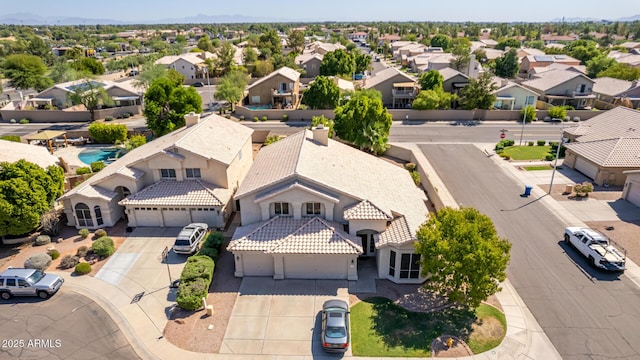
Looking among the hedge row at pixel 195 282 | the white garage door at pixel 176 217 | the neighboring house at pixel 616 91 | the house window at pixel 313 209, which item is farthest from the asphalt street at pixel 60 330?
the neighboring house at pixel 616 91

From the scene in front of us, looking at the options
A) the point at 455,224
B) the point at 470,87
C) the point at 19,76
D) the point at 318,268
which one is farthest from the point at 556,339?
the point at 19,76

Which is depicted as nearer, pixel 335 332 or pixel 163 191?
pixel 335 332

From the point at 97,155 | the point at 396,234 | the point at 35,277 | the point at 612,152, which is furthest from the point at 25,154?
the point at 612,152

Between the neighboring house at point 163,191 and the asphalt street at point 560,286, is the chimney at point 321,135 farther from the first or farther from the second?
the asphalt street at point 560,286

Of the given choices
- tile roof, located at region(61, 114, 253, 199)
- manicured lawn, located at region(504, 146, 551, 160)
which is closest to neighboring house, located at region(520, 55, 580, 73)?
manicured lawn, located at region(504, 146, 551, 160)

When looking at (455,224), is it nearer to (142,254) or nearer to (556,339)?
(556,339)

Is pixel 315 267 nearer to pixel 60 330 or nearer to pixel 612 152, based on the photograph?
pixel 60 330

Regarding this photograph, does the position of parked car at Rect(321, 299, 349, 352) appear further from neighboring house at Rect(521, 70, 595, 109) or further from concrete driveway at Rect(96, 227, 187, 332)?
neighboring house at Rect(521, 70, 595, 109)
